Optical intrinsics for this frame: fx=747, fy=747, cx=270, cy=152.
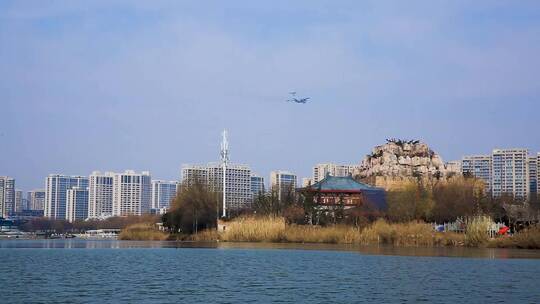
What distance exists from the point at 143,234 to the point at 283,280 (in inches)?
2527

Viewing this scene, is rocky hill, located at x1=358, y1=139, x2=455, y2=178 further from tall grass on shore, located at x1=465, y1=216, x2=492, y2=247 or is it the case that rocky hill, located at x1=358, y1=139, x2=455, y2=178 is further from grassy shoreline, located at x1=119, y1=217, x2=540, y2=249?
tall grass on shore, located at x1=465, y1=216, x2=492, y2=247

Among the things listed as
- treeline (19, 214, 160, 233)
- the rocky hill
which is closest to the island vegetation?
the rocky hill

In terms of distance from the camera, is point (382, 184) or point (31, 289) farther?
point (382, 184)

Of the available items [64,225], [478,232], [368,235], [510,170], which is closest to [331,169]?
[510,170]

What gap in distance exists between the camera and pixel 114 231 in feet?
498

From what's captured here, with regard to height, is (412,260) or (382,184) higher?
(382,184)

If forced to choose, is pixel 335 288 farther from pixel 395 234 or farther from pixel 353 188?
pixel 353 188

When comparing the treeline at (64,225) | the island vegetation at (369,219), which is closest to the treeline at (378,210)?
the island vegetation at (369,219)

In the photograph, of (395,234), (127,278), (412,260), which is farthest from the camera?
(395,234)

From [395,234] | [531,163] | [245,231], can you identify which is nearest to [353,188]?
[245,231]

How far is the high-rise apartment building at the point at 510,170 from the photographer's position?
149 m

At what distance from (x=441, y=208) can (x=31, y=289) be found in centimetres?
5094

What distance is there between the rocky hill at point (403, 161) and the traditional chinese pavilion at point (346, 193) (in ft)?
37.6

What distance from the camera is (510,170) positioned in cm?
15162
